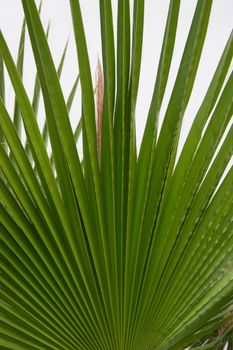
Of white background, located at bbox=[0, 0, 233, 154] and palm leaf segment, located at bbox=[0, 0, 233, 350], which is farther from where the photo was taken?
white background, located at bbox=[0, 0, 233, 154]

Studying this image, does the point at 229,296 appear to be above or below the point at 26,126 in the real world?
below

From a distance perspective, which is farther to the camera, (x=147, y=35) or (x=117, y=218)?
(x=147, y=35)

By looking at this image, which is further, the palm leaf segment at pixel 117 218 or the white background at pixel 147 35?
the white background at pixel 147 35

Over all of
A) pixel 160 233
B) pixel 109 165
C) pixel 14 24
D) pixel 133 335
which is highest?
pixel 14 24

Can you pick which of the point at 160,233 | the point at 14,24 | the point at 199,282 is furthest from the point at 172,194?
the point at 14,24

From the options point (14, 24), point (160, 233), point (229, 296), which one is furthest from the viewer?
point (14, 24)

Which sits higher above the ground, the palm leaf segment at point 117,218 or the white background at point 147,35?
the white background at point 147,35

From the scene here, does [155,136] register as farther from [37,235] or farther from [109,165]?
[37,235]

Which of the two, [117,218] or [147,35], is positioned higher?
[147,35]
